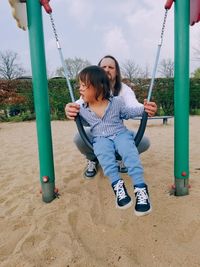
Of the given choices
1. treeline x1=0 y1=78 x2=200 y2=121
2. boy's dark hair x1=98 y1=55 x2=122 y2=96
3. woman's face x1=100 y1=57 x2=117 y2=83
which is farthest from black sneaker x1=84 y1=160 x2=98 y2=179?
treeline x1=0 y1=78 x2=200 y2=121

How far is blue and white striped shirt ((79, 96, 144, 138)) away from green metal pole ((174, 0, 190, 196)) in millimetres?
294

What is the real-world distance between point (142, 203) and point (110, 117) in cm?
65

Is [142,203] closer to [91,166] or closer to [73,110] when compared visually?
[73,110]

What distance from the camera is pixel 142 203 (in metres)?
1.46

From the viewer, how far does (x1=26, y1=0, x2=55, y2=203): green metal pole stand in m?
1.88

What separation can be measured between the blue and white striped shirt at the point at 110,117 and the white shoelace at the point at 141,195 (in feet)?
1.45

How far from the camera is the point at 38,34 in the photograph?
6.22 ft

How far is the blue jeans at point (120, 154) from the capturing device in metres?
1.57

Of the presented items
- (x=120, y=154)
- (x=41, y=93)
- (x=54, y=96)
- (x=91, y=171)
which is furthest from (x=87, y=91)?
(x=54, y=96)

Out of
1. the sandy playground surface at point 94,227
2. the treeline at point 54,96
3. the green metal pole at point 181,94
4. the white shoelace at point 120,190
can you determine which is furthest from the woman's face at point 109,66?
the treeline at point 54,96

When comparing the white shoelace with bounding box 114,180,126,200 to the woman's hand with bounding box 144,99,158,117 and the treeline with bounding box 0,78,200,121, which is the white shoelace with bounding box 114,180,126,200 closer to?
the woman's hand with bounding box 144,99,158,117

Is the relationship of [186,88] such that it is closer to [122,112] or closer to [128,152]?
[122,112]

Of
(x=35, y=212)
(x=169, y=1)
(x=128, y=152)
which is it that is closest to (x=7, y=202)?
(x=35, y=212)

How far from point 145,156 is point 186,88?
1.66m
